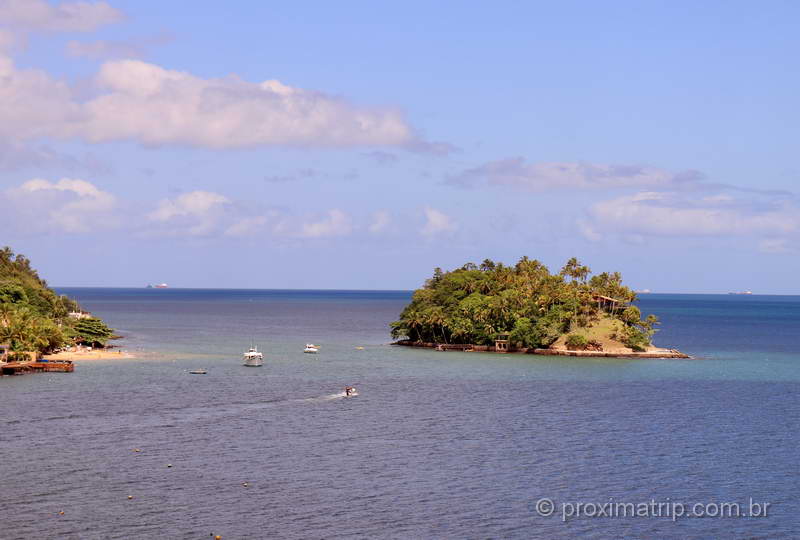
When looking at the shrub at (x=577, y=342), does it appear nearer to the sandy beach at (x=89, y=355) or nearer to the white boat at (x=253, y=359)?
the white boat at (x=253, y=359)

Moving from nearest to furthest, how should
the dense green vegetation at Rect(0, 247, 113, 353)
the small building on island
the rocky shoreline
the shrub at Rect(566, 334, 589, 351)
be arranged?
the dense green vegetation at Rect(0, 247, 113, 353) < the rocky shoreline < the shrub at Rect(566, 334, 589, 351) < the small building on island

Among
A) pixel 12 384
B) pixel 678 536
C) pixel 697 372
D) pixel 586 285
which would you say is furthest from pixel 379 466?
pixel 586 285

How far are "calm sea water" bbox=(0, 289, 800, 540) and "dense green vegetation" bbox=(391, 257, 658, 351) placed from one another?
122 feet

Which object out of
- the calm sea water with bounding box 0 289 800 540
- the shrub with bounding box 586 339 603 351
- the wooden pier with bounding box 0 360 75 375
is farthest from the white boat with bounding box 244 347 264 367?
the shrub with bounding box 586 339 603 351

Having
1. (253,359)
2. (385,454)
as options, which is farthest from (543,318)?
(385,454)

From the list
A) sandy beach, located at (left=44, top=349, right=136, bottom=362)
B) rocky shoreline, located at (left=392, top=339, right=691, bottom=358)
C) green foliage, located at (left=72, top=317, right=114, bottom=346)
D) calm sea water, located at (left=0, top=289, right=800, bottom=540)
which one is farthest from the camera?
green foliage, located at (left=72, top=317, right=114, bottom=346)

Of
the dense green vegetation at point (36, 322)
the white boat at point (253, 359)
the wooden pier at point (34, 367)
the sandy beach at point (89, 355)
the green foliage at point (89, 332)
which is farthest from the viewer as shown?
the green foliage at point (89, 332)

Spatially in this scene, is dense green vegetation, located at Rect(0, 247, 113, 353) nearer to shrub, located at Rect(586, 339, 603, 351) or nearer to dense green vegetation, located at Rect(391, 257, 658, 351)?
dense green vegetation, located at Rect(391, 257, 658, 351)

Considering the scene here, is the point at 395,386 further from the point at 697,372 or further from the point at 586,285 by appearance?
the point at 586,285

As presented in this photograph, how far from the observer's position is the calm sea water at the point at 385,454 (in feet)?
181

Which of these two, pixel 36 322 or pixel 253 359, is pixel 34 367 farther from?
pixel 253 359

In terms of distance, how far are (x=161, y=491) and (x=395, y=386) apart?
203 feet

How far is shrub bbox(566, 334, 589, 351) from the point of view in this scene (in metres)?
168

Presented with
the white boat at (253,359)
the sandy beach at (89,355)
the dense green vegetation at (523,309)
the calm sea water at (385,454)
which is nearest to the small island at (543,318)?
the dense green vegetation at (523,309)
